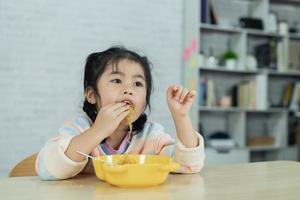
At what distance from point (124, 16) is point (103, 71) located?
2396 mm

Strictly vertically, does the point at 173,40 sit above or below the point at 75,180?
above

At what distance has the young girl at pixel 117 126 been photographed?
104 centimetres

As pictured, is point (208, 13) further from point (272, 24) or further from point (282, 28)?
point (282, 28)

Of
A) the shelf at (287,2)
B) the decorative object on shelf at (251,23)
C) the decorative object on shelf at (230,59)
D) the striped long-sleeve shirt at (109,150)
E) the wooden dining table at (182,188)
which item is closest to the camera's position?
the wooden dining table at (182,188)

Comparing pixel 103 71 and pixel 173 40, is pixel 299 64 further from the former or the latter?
pixel 103 71

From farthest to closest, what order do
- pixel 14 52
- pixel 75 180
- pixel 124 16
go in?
pixel 124 16
pixel 14 52
pixel 75 180

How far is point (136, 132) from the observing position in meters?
1.32

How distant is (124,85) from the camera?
125 centimetres

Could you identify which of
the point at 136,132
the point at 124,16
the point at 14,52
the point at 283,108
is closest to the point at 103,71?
the point at 136,132

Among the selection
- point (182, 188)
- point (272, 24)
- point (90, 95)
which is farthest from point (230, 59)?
point (182, 188)

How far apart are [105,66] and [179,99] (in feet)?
1.03

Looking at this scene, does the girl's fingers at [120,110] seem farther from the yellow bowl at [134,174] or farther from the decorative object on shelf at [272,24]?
the decorative object on shelf at [272,24]

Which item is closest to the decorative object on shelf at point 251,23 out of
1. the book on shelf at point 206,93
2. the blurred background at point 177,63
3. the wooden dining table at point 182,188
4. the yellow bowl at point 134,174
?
the blurred background at point 177,63

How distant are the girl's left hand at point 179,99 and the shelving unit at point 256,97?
2.62m
